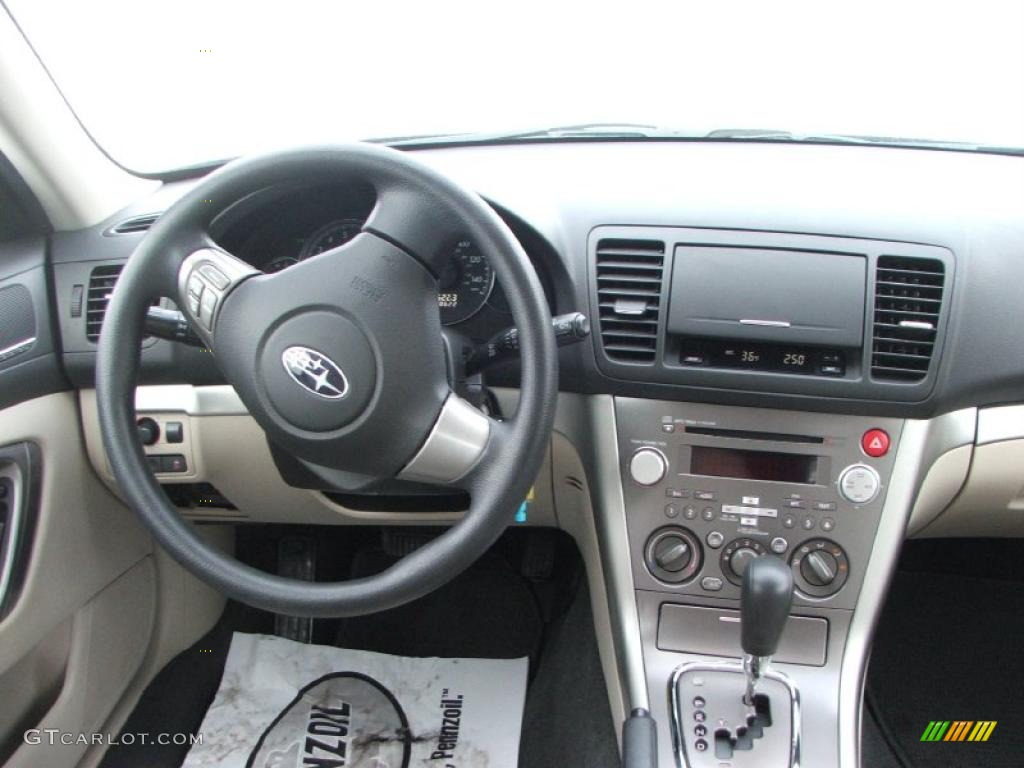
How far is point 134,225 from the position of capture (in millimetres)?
1405

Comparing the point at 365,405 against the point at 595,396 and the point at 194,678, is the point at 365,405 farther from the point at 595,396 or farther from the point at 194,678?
the point at 194,678

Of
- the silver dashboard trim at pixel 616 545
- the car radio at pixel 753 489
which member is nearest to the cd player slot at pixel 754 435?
the car radio at pixel 753 489

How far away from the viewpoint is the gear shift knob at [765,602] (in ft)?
3.59

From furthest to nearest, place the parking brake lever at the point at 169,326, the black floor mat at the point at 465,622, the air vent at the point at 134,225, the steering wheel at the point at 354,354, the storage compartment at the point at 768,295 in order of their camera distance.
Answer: the black floor mat at the point at 465,622 → the air vent at the point at 134,225 → the storage compartment at the point at 768,295 → the parking brake lever at the point at 169,326 → the steering wheel at the point at 354,354

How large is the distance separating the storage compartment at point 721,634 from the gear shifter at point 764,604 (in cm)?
15

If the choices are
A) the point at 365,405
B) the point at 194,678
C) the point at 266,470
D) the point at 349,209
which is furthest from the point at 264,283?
the point at 194,678

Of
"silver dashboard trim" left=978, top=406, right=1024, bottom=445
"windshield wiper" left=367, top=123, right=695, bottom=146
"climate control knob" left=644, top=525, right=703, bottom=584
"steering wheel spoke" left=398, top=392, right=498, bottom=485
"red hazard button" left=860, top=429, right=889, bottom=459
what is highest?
"windshield wiper" left=367, top=123, right=695, bottom=146

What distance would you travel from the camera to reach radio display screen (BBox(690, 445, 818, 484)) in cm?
126

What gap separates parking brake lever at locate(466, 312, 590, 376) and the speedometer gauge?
14cm

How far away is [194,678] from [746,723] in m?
1.12

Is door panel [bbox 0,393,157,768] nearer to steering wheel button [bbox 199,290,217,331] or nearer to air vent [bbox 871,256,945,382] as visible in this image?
steering wheel button [bbox 199,290,217,331]

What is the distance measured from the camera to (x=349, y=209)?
1.29 m

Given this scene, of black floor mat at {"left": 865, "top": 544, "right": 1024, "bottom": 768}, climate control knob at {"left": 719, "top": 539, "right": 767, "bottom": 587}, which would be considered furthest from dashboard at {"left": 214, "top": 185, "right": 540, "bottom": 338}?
black floor mat at {"left": 865, "top": 544, "right": 1024, "bottom": 768}

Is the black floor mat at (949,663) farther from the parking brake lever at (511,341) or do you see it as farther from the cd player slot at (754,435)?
the parking brake lever at (511,341)
